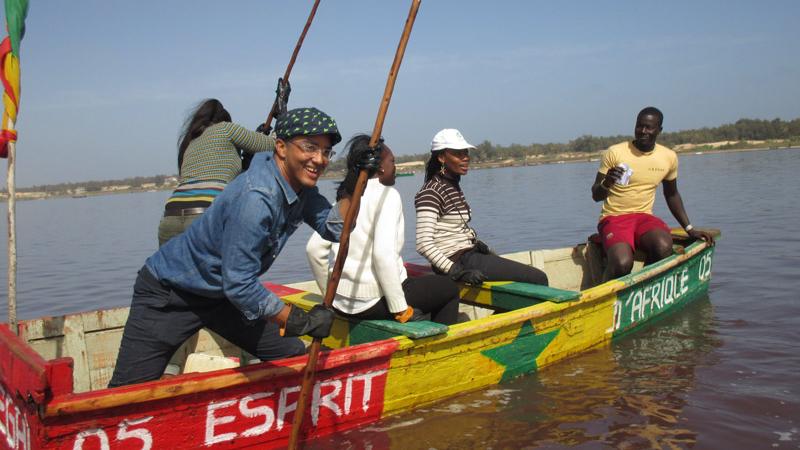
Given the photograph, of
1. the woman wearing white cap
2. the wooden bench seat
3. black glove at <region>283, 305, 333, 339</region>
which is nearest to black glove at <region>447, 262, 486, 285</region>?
the woman wearing white cap

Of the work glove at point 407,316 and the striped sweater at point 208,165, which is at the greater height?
the striped sweater at point 208,165

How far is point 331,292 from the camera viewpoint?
128 inches

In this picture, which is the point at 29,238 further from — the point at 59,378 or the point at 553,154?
the point at 553,154

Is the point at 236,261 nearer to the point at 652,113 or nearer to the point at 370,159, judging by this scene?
the point at 370,159

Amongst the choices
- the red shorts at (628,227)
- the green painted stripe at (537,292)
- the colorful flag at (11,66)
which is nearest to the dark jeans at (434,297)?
the green painted stripe at (537,292)

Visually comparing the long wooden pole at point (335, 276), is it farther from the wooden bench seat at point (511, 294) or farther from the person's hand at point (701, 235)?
the person's hand at point (701, 235)

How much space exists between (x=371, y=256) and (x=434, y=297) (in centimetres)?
78

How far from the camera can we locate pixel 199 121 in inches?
183

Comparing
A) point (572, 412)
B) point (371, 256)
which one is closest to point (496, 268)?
point (572, 412)

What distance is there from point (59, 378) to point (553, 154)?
296 feet

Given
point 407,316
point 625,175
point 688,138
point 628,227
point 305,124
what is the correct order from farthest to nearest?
point 688,138, point 628,227, point 625,175, point 407,316, point 305,124

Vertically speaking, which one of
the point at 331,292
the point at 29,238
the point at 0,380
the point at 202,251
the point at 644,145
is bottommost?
the point at 29,238

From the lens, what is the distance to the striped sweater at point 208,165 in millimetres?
4406

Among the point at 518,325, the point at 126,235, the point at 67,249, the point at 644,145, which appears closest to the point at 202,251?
the point at 518,325
